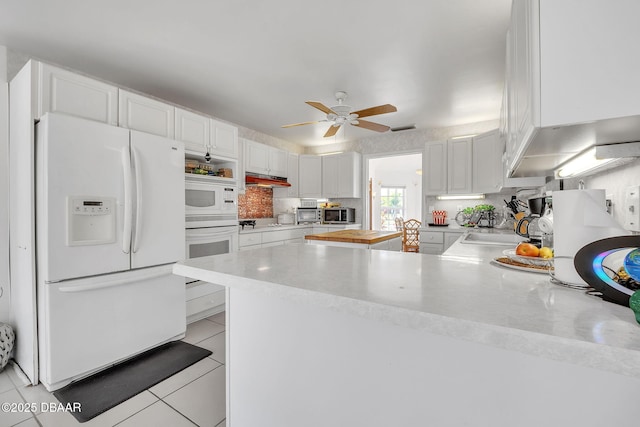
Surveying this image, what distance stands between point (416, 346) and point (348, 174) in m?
4.51

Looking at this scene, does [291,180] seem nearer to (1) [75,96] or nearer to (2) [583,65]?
(1) [75,96]

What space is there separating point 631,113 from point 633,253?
14.6 inches

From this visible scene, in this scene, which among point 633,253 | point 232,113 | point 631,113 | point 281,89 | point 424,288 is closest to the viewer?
point 633,253

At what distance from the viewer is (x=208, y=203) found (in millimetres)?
3010

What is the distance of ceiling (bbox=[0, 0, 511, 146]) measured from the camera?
1.91m

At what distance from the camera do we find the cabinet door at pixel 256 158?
13.8ft

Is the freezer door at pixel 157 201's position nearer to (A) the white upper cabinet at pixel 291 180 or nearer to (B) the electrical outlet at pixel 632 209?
(A) the white upper cabinet at pixel 291 180

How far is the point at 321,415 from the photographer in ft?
3.12

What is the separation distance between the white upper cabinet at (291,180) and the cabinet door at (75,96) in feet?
9.99

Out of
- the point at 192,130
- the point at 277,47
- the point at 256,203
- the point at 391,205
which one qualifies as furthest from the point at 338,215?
the point at 391,205

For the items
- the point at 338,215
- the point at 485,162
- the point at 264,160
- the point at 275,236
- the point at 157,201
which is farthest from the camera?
the point at 338,215

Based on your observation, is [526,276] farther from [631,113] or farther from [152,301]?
[152,301]

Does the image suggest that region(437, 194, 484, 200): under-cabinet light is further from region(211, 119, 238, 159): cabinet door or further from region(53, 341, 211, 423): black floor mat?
region(53, 341, 211, 423): black floor mat

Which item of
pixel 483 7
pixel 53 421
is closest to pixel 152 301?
pixel 53 421
